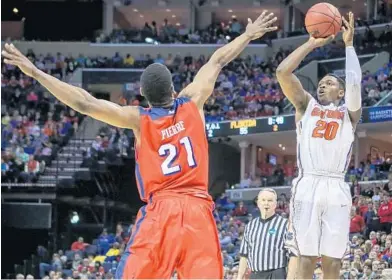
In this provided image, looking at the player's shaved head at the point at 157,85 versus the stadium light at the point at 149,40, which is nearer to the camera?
the player's shaved head at the point at 157,85

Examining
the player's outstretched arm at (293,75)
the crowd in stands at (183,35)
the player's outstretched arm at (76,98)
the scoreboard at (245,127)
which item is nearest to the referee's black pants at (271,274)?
the player's outstretched arm at (293,75)

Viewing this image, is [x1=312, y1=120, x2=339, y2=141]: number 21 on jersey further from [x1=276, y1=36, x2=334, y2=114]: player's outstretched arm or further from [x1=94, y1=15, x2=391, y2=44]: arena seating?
[x1=94, y1=15, x2=391, y2=44]: arena seating

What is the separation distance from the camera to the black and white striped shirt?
386 inches

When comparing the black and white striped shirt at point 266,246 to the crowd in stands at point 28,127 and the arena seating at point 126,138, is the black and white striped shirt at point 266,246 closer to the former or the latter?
the arena seating at point 126,138

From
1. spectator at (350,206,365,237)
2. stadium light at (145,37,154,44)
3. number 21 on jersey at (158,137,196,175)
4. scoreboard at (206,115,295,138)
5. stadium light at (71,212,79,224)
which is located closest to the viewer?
number 21 on jersey at (158,137,196,175)

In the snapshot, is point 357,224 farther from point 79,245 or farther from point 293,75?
point 293,75

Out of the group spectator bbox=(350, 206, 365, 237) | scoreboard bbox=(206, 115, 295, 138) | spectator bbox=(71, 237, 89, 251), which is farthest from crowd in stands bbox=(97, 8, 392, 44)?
spectator bbox=(350, 206, 365, 237)

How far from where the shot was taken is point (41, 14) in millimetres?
37438

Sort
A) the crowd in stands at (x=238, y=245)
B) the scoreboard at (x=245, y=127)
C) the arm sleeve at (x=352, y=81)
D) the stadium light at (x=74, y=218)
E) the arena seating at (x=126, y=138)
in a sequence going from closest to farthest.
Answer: the arm sleeve at (x=352, y=81), the crowd in stands at (x=238, y=245), the arena seating at (x=126, y=138), the scoreboard at (x=245, y=127), the stadium light at (x=74, y=218)

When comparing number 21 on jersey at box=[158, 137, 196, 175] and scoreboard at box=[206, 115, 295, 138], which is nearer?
number 21 on jersey at box=[158, 137, 196, 175]

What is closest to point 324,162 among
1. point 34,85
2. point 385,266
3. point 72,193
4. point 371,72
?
point 385,266

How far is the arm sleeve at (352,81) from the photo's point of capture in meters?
7.89

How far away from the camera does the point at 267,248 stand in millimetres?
9812

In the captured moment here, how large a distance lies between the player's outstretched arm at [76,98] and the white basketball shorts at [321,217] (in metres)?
1.92
